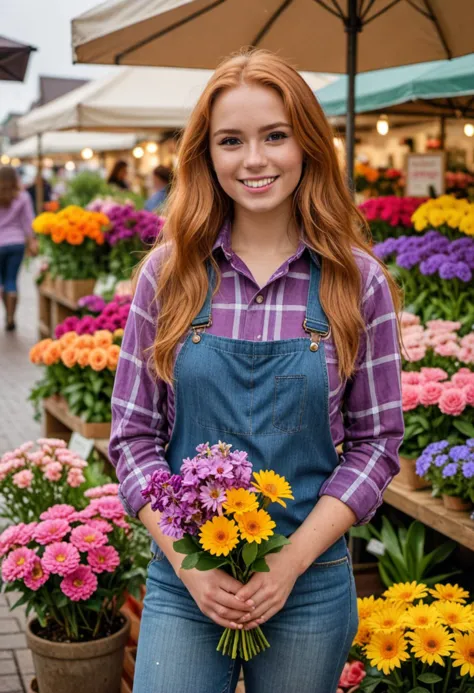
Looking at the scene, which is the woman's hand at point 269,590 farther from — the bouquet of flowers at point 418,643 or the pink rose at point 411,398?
the pink rose at point 411,398

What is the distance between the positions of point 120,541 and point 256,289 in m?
1.39

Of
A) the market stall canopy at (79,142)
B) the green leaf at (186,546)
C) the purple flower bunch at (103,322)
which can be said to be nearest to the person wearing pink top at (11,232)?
the market stall canopy at (79,142)

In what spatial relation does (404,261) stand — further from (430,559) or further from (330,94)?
(330,94)

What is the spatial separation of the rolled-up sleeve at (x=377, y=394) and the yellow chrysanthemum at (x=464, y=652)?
0.63 metres

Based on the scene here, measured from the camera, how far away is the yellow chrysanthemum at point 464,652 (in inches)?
86.4

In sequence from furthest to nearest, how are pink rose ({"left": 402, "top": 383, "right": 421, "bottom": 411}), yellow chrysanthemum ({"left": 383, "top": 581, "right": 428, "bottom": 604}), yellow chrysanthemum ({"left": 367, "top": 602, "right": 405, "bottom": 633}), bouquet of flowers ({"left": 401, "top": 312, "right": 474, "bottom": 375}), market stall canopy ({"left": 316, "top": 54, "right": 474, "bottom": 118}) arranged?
market stall canopy ({"left": 316, "top": 54, "right": 474, "bottom": 118}), bouquet of flowers ({"left": 401, "top": 312, "right": 474, "bottom": 375}), pink rose ({"left": 402, "top": 383, "right": 421, "bottom": 411}), yellow chrysanthemum ({"left": 383, "top": 581, "right": 428, "bottom": 604}), yellow chrysanthemum ({"left": 367, "top": 602, "right": 405, "bottom": 633})

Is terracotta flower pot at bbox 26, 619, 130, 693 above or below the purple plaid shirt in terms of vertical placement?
below

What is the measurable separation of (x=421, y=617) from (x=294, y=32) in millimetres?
2669

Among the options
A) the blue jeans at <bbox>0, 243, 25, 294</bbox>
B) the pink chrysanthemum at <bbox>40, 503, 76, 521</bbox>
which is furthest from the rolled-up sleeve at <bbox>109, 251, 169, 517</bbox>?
the blue jeans at <bbox>0, 243, 25, 294</bbox>

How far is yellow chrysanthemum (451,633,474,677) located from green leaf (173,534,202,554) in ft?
3.05

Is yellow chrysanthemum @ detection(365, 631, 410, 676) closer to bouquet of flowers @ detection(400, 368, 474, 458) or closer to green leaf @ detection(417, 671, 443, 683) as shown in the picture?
green leaf @ detection(417, 671, 443, 683)

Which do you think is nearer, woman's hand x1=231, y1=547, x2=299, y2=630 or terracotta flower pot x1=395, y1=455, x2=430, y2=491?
woman's hand x1=231, y1=547, x2=299, y2=630

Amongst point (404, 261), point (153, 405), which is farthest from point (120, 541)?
point (404, 261)

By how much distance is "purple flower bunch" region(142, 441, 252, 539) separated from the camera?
4.99 ft
